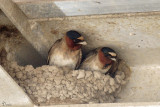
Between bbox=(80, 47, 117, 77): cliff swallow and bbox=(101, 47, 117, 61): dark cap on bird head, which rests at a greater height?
bbox=(101, 47, 117, 61): dark cap on bird head

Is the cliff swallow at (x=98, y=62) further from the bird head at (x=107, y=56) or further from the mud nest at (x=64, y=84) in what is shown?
the mud nest at (x=64, y=84)

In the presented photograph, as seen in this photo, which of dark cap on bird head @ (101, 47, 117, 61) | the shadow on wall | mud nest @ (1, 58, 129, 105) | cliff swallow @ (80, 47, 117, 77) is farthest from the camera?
cliff swallow @ (80, 47, 117, 77)

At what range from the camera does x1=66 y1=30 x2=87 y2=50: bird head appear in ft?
21.0

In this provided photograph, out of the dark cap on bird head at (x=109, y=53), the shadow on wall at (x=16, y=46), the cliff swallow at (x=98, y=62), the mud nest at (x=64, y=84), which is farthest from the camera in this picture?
the cliff swallow at (x=98, y=62)

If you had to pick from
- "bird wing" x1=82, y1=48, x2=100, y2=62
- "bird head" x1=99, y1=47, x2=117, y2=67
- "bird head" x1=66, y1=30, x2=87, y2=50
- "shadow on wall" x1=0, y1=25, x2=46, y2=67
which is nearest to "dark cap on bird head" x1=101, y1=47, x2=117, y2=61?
"bird head" x1=99, y1=47, x2=117, y2=67

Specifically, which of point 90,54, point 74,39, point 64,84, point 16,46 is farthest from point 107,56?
point 16,46

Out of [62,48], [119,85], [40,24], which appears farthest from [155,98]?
[40,24]

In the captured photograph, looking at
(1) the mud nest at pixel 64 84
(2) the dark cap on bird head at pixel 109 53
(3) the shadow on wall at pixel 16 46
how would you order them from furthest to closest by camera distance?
(3) the shadow on wall at pixel 16 46, (2) the dark cap on bird head at pixel 109 53, (1) the mud nest at pixel 64 84

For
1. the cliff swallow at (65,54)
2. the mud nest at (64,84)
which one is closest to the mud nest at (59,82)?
the mud nest at (64,84)

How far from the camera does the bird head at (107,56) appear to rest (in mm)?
6600

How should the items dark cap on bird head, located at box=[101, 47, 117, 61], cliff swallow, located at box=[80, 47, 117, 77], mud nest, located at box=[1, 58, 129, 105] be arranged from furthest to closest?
cliff swallow, located at box=[80, 47, 117, 77] < dark cap on bird head, located at box=[101, 47, 117, 61] < mud nest, located at box=[1, 58, 129, 105]

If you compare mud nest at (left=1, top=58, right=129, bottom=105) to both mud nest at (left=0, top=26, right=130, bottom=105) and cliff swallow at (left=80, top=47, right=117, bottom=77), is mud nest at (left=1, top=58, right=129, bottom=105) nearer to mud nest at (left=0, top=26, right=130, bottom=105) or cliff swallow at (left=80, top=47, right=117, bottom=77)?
mud nest at (left=0, top=26, right=130, bottom=105)

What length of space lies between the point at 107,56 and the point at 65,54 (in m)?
0.63

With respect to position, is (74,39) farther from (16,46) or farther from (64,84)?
(16,46)
